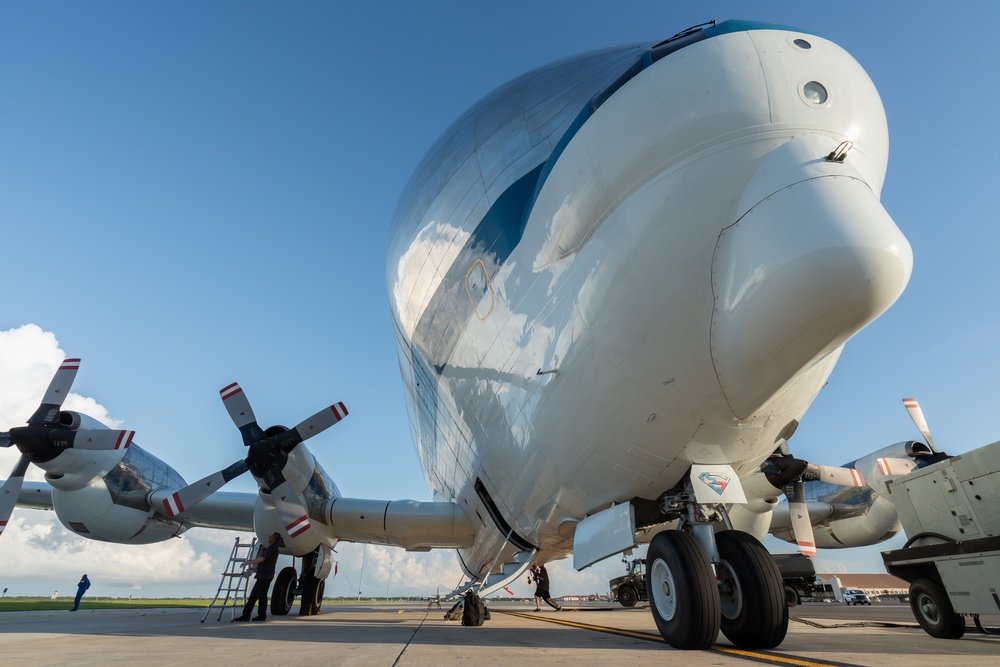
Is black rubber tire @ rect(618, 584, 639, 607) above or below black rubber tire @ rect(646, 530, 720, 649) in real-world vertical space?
above

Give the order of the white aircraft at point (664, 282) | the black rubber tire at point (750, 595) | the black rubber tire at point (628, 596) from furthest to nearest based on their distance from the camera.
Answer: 1. the black rubber tire at point (628, 596)
2. the black rubber tire at point (750, 595)
3. the white aircraft at point (664, 282)

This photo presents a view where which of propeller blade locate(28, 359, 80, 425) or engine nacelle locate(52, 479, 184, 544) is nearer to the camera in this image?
propeller blade locate(28, 359, 80, 425)

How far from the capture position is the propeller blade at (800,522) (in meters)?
7.08

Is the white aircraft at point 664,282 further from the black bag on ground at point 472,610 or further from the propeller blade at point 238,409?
the propeller blade at point 238,409

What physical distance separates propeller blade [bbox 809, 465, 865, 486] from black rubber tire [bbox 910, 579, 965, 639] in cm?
160

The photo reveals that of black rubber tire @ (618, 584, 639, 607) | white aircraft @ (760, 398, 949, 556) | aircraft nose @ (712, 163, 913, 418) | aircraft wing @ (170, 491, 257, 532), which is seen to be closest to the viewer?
aircraft nose @ (712, 163, 913, 418)

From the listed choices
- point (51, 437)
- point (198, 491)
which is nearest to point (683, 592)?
point (198, 491)

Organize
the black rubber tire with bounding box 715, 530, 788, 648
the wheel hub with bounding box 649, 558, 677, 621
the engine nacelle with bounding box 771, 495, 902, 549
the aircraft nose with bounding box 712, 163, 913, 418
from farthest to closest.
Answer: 1. the engine nacelle with bounding box 771, 495, 902, 549
2. the wheel hub with bounding box 649, 558, 677, 621
3. the black rubber tire with bounding box 715, 530, 788, 648
4. the aircraft nose with bounding box 712, 163, 913, 418

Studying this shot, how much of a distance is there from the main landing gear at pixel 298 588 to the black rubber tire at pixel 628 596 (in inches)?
645

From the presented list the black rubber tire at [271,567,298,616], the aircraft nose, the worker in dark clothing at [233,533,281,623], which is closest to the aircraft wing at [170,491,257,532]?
the black rubber tire at [271,567,298,616]

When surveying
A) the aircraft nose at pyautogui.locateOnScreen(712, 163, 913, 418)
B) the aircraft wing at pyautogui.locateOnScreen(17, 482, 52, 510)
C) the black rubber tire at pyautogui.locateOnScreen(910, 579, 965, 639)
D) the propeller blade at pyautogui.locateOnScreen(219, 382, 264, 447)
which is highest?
the propeller blade at pyautogui.locateOnScreen(219, 382, 264, 447)

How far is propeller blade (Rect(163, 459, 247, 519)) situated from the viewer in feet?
30.9

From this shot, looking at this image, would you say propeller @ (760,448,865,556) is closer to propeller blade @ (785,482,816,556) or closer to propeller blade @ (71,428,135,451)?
propeller blade @ (785,482,816,556)

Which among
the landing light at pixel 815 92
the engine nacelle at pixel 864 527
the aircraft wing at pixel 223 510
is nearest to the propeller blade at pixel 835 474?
the landing light at pixel 815 92
